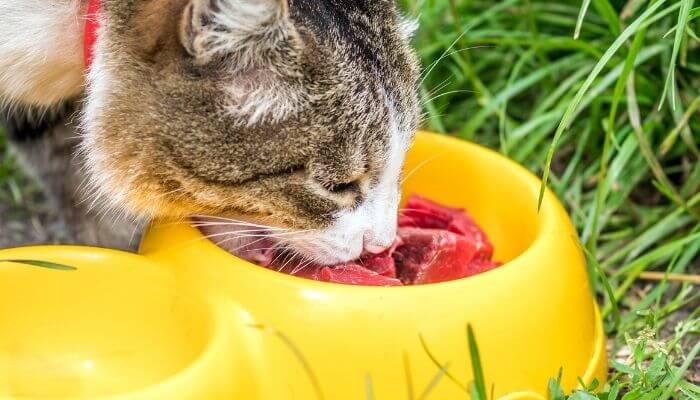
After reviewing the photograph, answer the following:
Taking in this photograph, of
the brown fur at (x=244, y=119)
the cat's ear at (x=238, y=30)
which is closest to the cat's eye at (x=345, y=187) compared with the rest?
the brown fur at (x=244, y=119)

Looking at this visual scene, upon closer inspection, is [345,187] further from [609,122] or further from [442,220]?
[609,122]

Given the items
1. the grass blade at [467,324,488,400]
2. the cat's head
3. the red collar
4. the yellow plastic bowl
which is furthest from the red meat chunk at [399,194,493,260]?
the red collar

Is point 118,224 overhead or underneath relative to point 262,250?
underneath

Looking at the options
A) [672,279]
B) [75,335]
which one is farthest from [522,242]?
[75,335]

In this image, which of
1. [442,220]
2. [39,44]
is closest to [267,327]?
[442,220]

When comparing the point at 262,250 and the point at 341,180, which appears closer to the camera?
the point at 341,180

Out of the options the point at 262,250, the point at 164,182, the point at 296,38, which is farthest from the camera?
the point at 262,250

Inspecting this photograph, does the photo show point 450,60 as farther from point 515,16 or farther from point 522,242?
point 522,242

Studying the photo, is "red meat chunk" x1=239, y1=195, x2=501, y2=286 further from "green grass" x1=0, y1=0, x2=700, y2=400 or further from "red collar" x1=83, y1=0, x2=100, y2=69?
"red collar" x1=83, y1=0, x2=100, y2=69
